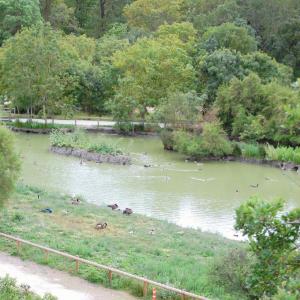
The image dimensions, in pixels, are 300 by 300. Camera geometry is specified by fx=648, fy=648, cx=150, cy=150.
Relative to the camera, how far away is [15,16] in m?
56.1

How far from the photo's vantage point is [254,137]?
3569 cm

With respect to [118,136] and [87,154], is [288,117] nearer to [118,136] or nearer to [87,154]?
[87,154]

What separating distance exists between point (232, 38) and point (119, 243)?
3508 centimetres

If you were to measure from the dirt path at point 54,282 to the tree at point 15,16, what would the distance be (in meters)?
43.9

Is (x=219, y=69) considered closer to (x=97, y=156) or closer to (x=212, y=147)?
(x=212, y=147)

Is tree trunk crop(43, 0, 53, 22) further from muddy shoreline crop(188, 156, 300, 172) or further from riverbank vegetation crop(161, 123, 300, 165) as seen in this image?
muddy shoreline crop(188, 156, 300, 172)

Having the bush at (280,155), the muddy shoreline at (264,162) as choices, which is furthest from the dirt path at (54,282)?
the muddy shoreline at (264,162)

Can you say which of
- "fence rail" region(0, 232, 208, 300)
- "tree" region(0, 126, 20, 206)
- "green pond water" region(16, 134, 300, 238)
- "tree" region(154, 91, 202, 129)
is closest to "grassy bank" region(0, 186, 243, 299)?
"fence rail" region(0, 232, 208, 300)

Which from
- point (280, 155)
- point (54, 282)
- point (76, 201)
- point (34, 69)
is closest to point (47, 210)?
point (76, 201)

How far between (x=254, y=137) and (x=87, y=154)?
9.50 m

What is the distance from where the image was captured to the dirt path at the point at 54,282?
1209 centimetres

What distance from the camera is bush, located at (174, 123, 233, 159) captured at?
32.7 metres

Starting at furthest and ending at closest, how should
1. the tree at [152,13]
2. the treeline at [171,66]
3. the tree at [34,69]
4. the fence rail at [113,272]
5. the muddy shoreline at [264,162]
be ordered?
the tree at [152,13], the tree at [34,69], the treeline at [171,66], the muddy shoreline at [264,162], the fence rail at [113,272]

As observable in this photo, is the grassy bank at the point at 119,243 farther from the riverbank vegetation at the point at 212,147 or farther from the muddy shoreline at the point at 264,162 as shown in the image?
the muddy shoreline at the point at 264,162
